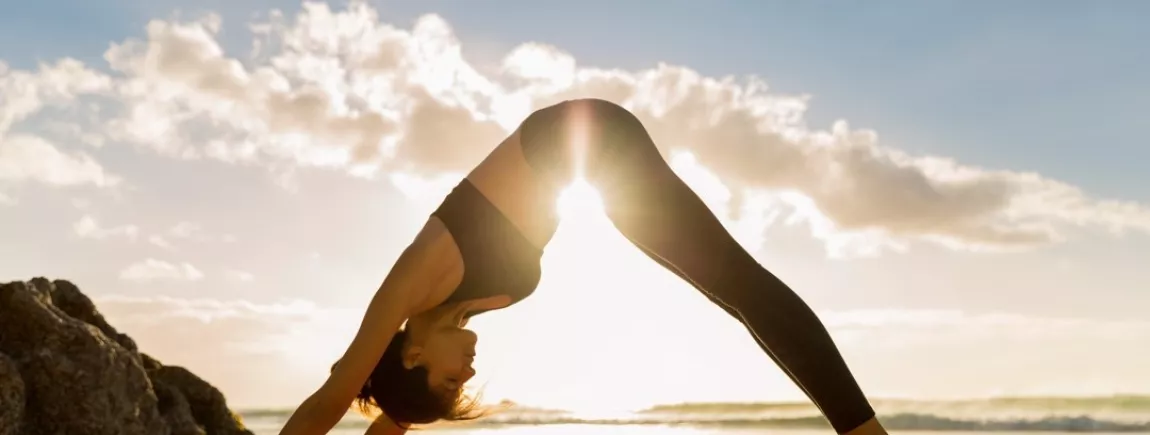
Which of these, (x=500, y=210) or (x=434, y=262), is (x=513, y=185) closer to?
(x=500, y=210)

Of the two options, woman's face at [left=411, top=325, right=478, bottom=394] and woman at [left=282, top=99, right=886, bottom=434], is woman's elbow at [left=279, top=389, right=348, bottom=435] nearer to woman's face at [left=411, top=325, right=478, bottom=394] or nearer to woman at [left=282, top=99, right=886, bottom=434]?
woman at [left=282, top=99, right=886, bottom=434]

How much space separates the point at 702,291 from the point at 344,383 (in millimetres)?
1127

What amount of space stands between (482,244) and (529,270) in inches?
11.3

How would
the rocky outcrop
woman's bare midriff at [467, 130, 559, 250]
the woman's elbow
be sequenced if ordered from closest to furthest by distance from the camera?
the woman's elbow
woman's bare midriff at [467, 130, 559, 250]
the rocky outcrop

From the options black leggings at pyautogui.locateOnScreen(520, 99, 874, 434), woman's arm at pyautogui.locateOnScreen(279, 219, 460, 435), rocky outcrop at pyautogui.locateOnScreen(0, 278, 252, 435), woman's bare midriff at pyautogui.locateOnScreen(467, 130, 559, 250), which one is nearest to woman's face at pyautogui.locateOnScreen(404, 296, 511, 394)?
woman's arm at pyautogui.locateOnScreen(279, 219, 460, 435)

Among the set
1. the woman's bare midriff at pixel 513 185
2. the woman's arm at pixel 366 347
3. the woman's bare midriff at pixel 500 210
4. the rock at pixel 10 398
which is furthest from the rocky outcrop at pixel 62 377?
the woman's bare midriff at pixel 513 185

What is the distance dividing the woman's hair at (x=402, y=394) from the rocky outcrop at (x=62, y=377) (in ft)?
3.59

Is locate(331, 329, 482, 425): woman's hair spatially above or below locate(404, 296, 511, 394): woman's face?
below

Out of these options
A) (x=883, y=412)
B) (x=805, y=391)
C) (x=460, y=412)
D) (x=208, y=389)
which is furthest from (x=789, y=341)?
(x=883, y=412)

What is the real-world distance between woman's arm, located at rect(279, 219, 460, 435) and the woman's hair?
30 cm

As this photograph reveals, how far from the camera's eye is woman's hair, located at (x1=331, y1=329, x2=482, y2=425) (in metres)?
3.21

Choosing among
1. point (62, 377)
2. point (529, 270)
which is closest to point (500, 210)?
point (529, 270)

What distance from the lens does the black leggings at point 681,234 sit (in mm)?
2625

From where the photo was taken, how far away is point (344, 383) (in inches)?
112
